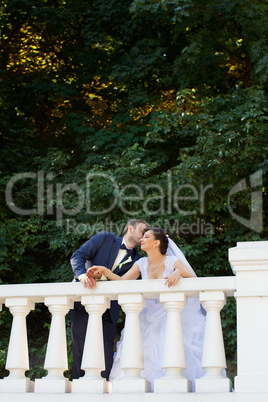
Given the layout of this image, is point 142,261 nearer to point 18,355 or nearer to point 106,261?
point 106,261

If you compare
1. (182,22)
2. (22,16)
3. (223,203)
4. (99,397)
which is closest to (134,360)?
(99,397)

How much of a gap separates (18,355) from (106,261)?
1403 millimetres

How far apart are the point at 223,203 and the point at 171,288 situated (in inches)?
278

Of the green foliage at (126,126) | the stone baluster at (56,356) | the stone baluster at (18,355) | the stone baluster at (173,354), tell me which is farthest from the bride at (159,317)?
the green foliage at (126,126)

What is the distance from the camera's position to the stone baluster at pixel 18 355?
149 inches

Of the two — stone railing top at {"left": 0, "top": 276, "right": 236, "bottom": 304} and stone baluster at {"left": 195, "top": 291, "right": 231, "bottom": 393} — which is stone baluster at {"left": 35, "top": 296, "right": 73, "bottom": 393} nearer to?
stone railing top at {"left": 0, "top": 276, "right": 236, "bottom": 304}

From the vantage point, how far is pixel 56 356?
149 inches

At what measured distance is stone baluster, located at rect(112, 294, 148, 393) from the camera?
3564 millimetres

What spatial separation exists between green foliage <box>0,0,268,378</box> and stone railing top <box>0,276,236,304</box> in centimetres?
593

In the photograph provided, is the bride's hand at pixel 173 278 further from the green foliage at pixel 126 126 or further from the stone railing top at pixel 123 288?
the green foliage at pixel 126 126

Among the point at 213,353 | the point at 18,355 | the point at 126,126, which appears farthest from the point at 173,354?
the point at 126,126

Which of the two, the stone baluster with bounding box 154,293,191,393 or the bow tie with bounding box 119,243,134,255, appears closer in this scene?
the stone baluster with bounding box 154,293,191,393

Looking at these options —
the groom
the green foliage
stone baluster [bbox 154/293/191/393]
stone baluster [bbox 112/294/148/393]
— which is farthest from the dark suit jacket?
the green foliage

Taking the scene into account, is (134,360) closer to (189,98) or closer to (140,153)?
(140,153)
